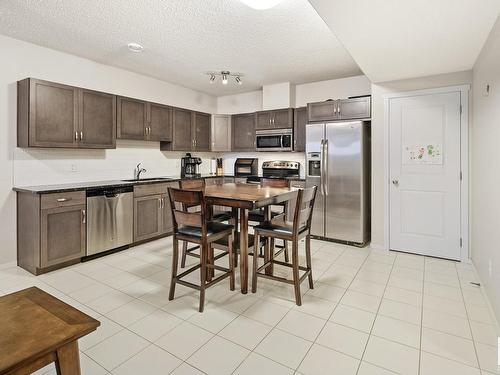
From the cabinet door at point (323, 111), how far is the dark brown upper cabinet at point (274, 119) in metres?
0.58

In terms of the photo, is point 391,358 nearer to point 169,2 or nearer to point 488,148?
point 488,148

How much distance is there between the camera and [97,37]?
3348 mm

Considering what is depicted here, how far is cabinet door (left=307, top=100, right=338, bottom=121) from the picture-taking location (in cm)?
436

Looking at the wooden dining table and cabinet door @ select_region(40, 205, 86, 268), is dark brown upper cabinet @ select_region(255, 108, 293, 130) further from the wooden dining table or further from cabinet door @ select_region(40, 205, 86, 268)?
cabinet door @ select_region(40, 205, 86, 268)

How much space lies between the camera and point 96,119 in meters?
3.90

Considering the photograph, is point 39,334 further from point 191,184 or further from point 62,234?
point 62,234

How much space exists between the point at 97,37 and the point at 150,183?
1936mm

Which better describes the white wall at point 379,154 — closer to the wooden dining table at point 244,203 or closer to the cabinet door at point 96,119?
the wooden dining table at point 244,203

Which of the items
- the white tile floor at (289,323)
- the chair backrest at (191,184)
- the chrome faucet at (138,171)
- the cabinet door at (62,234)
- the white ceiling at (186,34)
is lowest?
the white tile floor at (289,323)

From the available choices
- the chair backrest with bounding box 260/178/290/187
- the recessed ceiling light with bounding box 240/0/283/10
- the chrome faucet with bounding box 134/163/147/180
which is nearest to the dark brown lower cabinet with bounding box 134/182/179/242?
the chrome faucet with bounding box 134/163/147/180

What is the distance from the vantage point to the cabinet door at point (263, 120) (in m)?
5.35

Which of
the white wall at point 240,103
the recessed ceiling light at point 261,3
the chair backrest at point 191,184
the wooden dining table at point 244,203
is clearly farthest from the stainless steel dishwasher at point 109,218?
the white wall at point 240,103

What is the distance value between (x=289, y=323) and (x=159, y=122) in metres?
3.79

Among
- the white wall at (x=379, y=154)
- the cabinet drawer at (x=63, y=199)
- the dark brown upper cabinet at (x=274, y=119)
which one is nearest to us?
the cabinet drawer at (x=63, y=199)
